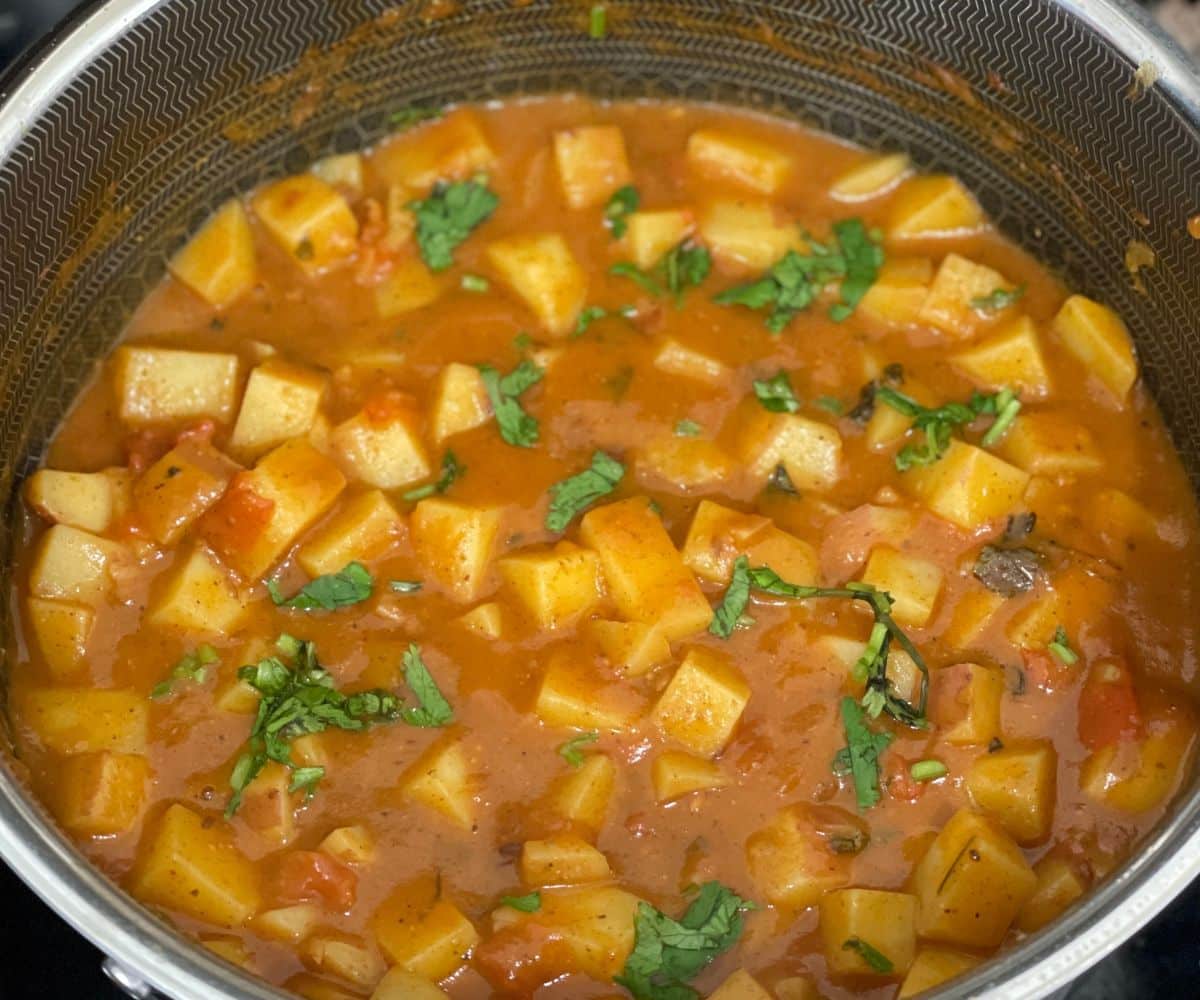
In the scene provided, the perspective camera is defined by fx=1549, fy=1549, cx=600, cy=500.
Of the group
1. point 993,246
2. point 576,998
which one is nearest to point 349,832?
point 576,998

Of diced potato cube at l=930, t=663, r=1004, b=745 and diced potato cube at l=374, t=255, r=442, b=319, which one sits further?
diced potato cube at l=374, t=255, r=442, b=319

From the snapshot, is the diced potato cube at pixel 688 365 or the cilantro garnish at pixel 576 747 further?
the diced potato cube at pixel 688 365

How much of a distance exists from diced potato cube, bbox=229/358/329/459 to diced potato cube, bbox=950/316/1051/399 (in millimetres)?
1765

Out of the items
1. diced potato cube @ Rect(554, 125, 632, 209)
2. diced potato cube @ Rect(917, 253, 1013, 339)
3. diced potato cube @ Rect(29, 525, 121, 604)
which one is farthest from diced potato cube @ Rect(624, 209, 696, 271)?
diced potato cube @ Rect(29, 525, 121, 604)

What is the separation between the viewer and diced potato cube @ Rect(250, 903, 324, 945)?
3572 mm

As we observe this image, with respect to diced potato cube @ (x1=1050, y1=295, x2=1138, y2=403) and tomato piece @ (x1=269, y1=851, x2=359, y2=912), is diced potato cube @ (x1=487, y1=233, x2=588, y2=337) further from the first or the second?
tomato piece @ (x1=269, y1=851, x2=359, y2=912)

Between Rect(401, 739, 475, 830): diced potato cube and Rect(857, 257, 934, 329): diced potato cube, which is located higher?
Rect(857, 257, 934, 329): diced potato cube

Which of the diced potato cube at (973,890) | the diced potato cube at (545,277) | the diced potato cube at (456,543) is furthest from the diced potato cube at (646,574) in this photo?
the diced potato cube at (973,890)

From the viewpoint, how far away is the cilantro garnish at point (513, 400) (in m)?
4.12

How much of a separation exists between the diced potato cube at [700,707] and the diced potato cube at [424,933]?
26.6 inches

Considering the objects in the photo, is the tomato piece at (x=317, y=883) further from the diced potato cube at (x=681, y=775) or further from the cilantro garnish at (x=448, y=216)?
the cilantro garnish at (x=448, y=216)

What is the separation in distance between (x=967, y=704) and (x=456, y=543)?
1.32 meters

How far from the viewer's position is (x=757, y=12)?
439 centimetres

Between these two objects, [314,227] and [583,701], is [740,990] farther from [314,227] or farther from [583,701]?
[314,227]
